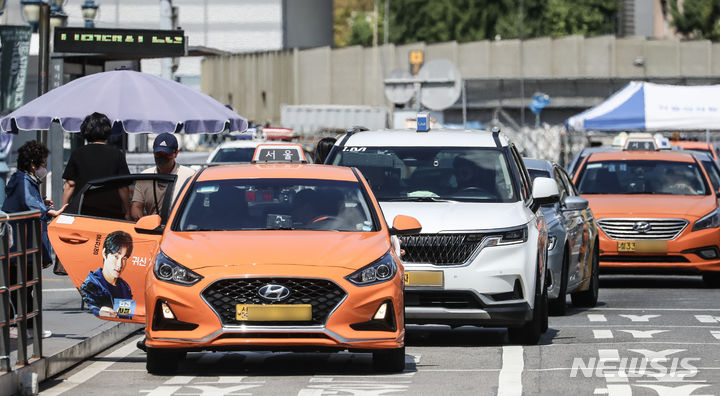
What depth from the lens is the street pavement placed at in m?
10.2

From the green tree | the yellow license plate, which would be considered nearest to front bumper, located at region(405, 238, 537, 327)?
the yellow license plate

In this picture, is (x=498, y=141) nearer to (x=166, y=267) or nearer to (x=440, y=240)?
(x=440, y=240)

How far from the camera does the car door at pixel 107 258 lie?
11.9 m

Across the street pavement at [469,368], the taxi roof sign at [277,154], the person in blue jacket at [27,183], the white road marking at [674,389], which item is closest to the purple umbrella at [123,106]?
the taxi roof sign at [277,154]

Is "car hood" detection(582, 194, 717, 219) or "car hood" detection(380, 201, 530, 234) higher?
"car hood" detection(380, 201, 530, 234)

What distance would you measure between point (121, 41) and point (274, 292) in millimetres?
10457

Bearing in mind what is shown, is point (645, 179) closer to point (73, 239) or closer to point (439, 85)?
point (439, 85)

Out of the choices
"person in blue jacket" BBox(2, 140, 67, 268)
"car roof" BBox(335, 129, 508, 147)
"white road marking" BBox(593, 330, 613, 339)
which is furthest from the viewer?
"car roof" BBox(335, 129, 508, 147)

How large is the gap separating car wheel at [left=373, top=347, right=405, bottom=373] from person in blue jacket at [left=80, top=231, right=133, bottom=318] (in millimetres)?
1994

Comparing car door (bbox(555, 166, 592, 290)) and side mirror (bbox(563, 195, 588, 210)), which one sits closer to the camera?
side mirror (bbox(563, 195, 588, 210))

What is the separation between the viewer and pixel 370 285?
10.5m

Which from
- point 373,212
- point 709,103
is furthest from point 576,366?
point 709,103

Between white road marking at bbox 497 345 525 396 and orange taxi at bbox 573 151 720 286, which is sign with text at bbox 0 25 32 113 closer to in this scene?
orange taxi at bbox 573 151 720 286

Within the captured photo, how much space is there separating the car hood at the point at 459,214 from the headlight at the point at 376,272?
2094mm
